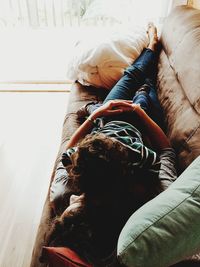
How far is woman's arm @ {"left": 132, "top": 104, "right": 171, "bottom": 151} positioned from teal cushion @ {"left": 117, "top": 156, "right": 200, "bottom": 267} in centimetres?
59

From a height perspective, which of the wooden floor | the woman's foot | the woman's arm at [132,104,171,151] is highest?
the woman's foot

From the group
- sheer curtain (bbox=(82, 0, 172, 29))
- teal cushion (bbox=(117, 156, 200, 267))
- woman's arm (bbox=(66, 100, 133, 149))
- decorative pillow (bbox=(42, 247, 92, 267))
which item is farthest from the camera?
sheer curtain (bbox=(82, 0, 172, 29))

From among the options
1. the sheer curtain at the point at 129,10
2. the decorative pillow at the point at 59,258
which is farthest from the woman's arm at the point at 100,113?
A: the sheer curtain at the point at 129,10

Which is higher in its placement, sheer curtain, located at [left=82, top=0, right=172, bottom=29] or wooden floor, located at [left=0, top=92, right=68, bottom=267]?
sheer curtain, located at [left=82, top=0, right=172, bottom=29]

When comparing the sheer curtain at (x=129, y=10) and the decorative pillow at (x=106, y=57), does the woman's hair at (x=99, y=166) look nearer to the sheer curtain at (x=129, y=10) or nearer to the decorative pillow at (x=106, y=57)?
the decorative pillow at (x=106, y=57)

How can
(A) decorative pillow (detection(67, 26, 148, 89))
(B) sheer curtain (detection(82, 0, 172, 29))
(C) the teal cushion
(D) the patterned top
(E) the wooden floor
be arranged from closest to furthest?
(C) the teal cushion < (D) the patterned top < (E) the wooden floor < (A) decorative pillow (detection(67, 26, 148, 89)) < (B) sheer curtain (detection(82, 0, 172, 29))

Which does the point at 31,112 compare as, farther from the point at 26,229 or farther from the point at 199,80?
the point at 199,80

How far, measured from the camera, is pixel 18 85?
291 cm

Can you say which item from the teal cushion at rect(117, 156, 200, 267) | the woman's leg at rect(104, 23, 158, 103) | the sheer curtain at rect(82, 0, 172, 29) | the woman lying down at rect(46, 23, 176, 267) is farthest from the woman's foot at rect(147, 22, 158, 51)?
the teal cushion at rect(117, 156, 200, 267)

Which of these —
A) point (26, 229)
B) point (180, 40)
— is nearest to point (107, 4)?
point (180, 40)

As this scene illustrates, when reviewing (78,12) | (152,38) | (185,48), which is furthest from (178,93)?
(78,12)

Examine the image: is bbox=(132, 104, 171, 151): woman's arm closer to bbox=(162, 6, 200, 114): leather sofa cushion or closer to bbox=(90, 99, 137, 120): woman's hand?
bbox=(90, 99, 137, 120): woman's hand

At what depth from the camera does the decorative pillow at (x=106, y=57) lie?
1.80m

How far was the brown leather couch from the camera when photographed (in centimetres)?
110
